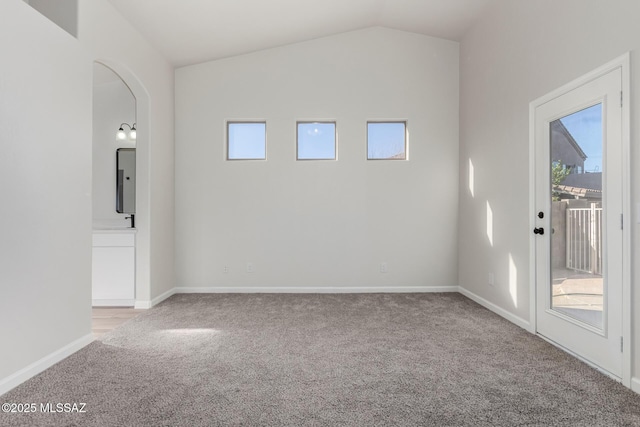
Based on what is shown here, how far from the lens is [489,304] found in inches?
168

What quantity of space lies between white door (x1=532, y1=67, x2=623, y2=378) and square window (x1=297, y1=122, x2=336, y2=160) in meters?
2.59

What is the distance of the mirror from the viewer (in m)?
5.03

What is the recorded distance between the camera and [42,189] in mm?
2625

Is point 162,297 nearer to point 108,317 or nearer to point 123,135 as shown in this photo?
point 108,317

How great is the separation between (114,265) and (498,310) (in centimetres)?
439

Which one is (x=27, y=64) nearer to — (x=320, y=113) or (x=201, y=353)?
(x=201, y=353)

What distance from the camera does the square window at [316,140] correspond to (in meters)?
5.25

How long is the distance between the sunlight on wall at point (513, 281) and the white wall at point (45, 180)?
155 inches

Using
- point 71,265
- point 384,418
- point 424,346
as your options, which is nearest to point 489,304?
point 424,346

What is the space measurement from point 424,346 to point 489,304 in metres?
1.60

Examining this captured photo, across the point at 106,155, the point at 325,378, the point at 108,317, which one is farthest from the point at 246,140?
the point at 325,378

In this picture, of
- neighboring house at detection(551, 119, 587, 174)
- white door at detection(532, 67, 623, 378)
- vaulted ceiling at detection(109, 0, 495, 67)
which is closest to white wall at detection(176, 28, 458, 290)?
vaulted ceiling at detection(109, 0, 495, 67)

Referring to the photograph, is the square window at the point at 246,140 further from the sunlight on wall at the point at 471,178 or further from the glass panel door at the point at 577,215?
the glass panel door at the point at 577,215

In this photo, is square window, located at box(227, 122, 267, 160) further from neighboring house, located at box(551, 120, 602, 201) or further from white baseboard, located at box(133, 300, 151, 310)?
neighboring house, located at box(551, 120, 602, 201)
